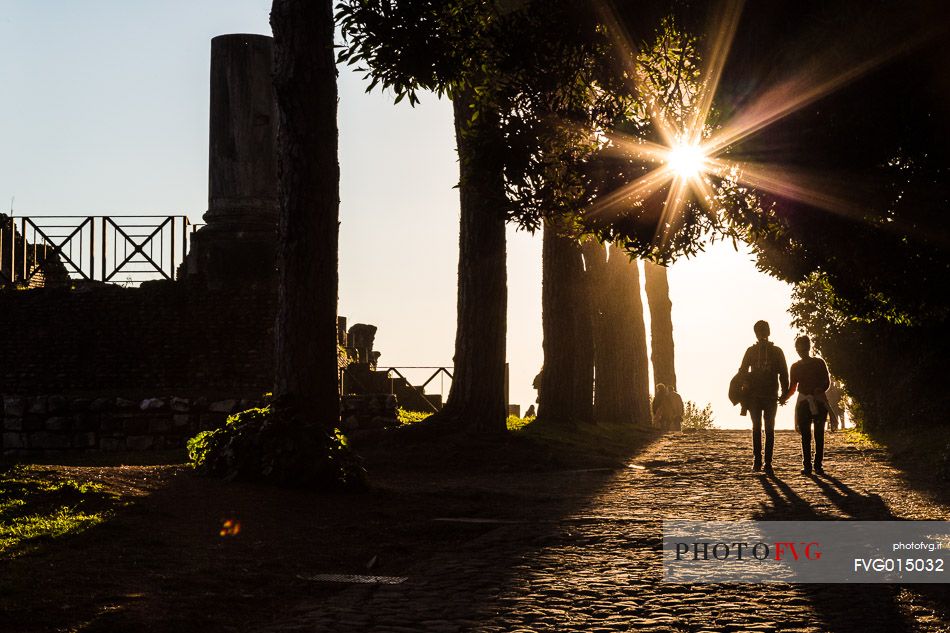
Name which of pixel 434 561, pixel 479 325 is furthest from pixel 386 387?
pixel 434 561

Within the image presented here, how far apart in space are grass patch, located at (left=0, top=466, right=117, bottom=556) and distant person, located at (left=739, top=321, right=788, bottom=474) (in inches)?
303

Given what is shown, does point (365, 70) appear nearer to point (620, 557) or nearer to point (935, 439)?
point (620, 557)

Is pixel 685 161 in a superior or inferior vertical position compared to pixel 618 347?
superior

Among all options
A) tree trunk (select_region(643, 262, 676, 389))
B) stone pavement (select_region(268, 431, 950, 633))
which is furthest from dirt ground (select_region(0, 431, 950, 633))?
tree trunk (select_region(643, 262, 676, 389))

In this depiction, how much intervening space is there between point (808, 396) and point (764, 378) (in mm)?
573

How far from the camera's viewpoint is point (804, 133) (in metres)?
9.78

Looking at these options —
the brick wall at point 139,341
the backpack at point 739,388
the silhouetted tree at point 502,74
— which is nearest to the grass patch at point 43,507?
the silhouetted tree at point 502,74

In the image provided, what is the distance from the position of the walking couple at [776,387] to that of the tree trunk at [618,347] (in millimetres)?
13817

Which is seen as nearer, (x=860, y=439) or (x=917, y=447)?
(x=917, y=447)

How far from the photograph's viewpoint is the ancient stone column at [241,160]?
65.5 feet

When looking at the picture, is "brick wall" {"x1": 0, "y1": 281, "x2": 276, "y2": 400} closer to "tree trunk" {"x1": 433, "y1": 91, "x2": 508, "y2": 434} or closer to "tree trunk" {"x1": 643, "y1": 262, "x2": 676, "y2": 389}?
"tree trunk" {"x1": 433, "y1": 91, "x2": 508, "y2": 434}

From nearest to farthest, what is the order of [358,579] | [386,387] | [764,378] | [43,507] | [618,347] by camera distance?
1. [358,579]
2. [43,507]
3. [764,378]
4. [386,387]
5. [618,347]

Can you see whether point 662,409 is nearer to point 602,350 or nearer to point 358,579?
point 602,350

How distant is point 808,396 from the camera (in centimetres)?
1357
